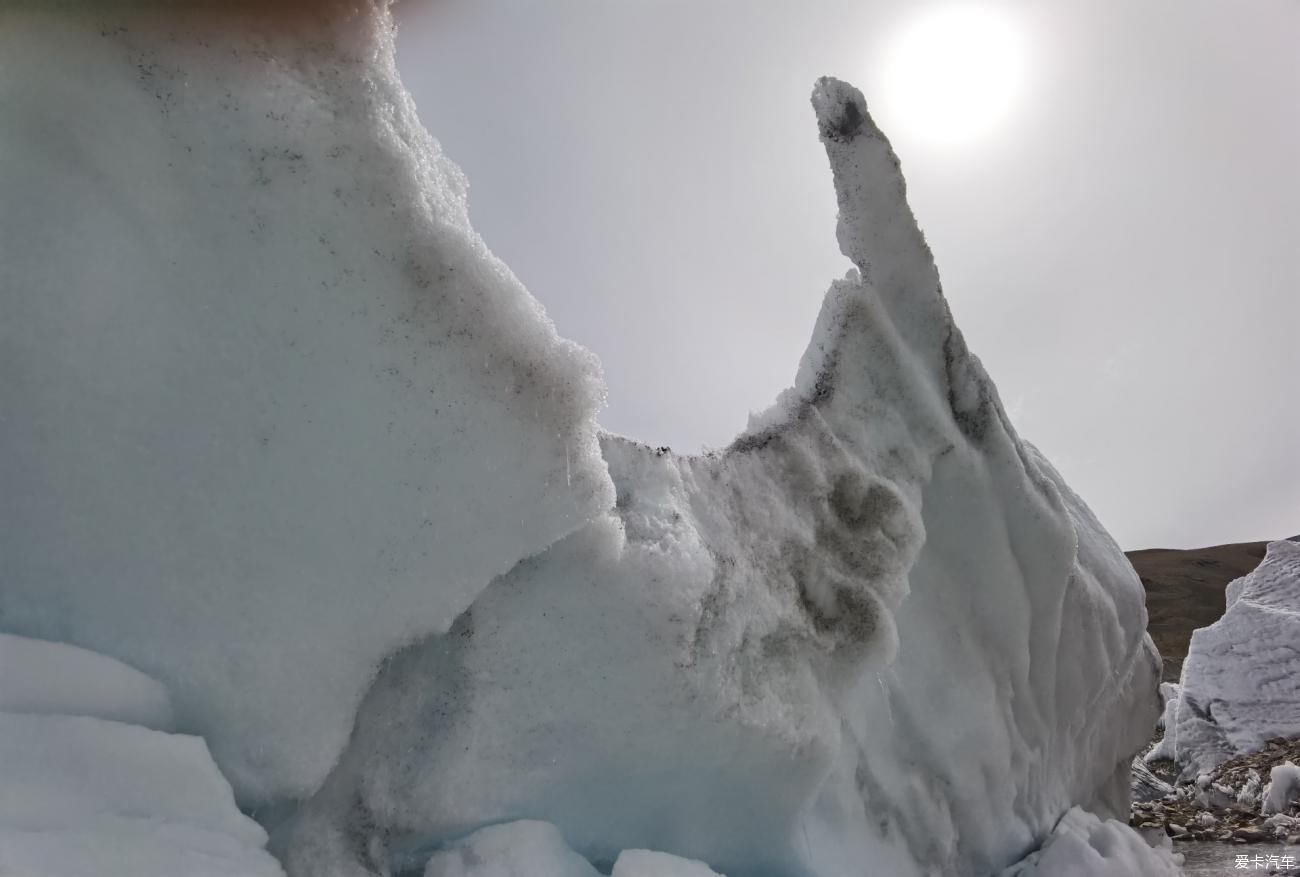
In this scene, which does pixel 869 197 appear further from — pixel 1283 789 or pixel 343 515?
pixel 1283 789

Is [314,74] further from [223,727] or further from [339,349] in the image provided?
[223,727]

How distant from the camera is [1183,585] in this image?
34.5 metres

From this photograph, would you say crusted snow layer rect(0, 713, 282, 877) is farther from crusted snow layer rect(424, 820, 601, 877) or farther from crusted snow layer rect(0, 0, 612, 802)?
crusted snow layer rect(424, 820, 601, 877)

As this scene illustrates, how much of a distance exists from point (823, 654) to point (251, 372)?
2.38 meters

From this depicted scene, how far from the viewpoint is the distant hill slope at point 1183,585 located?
1083 inches

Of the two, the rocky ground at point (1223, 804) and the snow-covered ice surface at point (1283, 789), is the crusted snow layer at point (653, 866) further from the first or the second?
the snow-covered ice surface at point (1283, 789)

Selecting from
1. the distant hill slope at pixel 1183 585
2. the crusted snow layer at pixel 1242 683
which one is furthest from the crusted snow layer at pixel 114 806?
the distant hill slope at pixel 1183 585

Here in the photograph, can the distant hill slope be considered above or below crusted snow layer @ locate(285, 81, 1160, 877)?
below

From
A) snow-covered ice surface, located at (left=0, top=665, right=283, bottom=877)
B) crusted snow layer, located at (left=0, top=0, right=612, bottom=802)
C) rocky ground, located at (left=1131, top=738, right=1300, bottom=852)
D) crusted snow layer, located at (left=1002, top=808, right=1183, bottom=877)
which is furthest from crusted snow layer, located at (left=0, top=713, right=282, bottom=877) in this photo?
rocky ground, located at (left=1131, top=738, right=1300, bottom=852)

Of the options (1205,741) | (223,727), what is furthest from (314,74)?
(1205,741)

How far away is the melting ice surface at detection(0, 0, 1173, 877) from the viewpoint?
1744mm

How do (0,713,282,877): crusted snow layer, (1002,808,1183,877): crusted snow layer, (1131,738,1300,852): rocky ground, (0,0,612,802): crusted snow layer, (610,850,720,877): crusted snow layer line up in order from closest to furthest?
1. (0,713,282,877): crusted snow layer
2. (0,0,612,802): crusted snow layer
3. (610,850,720,877): crusted snow layer
4. (1002,808,1183,877): crusted snow layer
5. (1131,738,1300,852): rocky ground

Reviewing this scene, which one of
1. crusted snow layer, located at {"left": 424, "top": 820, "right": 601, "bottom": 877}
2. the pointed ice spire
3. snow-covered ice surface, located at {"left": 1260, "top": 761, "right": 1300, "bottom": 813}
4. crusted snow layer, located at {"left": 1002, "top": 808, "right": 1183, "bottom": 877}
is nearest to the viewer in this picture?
crusted snow layer, located at {"left": 424, "top": 820, "right": 601, "bottom": 877}

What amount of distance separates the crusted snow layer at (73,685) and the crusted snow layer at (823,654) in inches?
23.0
